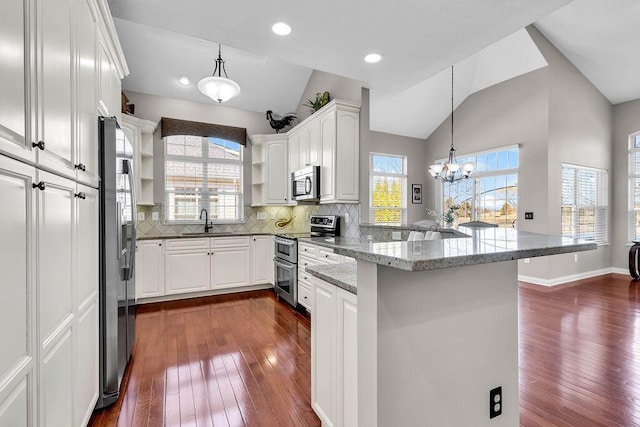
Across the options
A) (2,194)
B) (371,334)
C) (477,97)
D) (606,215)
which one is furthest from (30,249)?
(606,215)

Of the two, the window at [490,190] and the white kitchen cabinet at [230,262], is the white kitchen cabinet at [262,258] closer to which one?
the white kitchen cabinet at [230,262]

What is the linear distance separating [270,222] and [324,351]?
3888 millimetres

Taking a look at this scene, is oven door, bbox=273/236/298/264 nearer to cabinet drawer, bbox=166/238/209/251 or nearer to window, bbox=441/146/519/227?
cabinet drawer, bbox=166/238/209/251

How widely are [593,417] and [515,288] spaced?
3.48 ft

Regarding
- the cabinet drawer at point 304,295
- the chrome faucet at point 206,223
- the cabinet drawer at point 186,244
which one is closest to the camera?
the cabinet drawer at point 304,295

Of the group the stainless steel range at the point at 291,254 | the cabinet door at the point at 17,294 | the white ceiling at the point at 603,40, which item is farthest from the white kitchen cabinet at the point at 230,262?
the white ceiling at the point at 603,40

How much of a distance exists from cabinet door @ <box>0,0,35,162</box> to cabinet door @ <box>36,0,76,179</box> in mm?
102

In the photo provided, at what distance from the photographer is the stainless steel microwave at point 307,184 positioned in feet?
12.9

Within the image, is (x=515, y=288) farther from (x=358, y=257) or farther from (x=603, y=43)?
(x=603, y=43)

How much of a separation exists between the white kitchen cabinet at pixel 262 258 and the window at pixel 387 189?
291 cm

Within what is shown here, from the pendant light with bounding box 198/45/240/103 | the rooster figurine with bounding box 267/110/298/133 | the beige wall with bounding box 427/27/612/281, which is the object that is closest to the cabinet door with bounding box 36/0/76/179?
the pendant light with bounding box 198/45/240/103

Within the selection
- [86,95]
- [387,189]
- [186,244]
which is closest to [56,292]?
[86,95]

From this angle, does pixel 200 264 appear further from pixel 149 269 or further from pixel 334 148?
pixel 334 148

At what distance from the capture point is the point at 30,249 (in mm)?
1050
